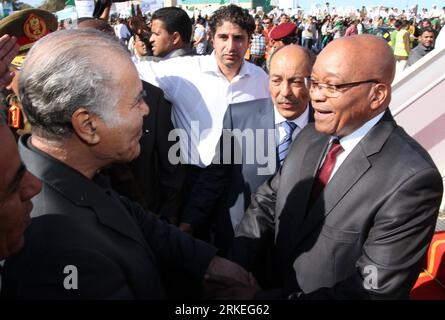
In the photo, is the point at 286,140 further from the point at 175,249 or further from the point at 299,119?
the point at 175,249

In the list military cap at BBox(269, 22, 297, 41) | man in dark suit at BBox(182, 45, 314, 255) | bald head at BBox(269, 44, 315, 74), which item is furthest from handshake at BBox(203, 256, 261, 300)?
military cap at BBox(269, 22, 297, 41)

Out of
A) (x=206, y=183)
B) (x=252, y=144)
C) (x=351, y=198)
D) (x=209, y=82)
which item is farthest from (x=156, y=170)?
(x=351, y=198)

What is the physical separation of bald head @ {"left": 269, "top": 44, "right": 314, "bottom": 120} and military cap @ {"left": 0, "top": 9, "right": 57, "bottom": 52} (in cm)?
198

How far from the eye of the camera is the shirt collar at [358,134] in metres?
1.93

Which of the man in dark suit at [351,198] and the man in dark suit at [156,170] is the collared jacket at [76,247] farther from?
the man in dark suit at [156,170]

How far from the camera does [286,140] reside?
271 cm

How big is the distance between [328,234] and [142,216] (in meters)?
0.82

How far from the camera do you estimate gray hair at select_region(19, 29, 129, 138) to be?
1315mm

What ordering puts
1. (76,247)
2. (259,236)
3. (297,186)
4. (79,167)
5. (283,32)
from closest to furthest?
(76,247)
(79,167)
(297,186)
(259,236)
(283,32)

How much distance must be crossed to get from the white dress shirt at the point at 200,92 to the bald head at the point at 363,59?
1.29m

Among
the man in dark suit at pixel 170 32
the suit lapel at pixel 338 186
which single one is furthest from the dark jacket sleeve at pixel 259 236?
the man in dark suit at pixel 170 32

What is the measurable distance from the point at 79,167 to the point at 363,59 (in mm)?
1295

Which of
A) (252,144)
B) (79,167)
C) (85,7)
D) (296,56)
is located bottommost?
(252,144)
